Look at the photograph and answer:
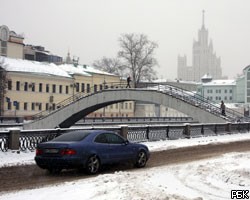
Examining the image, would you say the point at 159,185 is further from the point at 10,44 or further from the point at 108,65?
the point at 108,65

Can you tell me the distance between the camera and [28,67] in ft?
258

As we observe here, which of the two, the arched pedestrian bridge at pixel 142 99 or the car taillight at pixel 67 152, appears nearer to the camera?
the car taillight at pixel 67 152

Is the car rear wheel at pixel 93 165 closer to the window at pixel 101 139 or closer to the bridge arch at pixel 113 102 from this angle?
the window at pixel 101 139

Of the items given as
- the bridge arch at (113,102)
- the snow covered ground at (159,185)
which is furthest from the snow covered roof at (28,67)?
the snow covered ground at (159,185)

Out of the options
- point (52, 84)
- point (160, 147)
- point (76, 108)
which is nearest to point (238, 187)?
point (160, 147)

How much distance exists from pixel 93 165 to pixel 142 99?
31.8 m

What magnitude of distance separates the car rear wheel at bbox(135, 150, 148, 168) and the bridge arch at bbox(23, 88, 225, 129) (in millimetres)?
25726

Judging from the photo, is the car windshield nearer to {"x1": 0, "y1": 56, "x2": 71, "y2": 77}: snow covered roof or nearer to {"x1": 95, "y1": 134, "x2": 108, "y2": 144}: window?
{"x1": 95, "y1": 134, "x2": 108, "y2": 144}: window

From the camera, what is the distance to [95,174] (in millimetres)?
15102

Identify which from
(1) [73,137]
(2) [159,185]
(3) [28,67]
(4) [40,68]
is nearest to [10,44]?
(4) [40,68]

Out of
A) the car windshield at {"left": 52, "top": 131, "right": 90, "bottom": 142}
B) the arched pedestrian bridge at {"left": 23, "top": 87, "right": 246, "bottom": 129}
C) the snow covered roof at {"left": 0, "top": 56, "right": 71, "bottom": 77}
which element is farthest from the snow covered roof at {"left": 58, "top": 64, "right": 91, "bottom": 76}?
the car windshield at {"left": 52, "top": 131, "right": 90, "bottom": 142}

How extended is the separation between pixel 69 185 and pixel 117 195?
236 centimetres

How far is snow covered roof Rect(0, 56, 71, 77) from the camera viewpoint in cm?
7503

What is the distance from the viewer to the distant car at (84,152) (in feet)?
47.4
